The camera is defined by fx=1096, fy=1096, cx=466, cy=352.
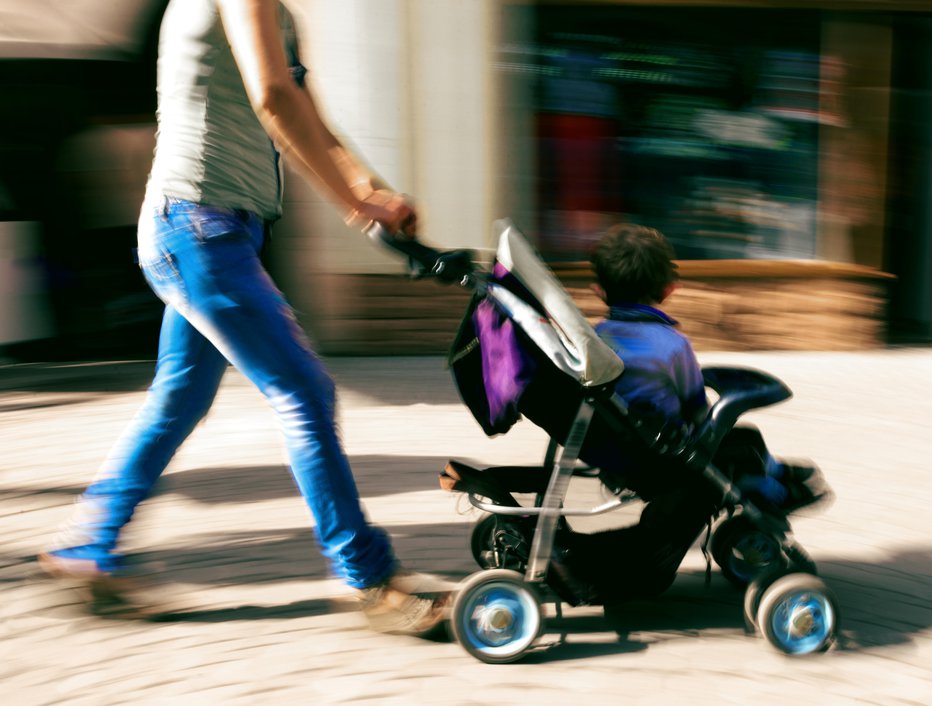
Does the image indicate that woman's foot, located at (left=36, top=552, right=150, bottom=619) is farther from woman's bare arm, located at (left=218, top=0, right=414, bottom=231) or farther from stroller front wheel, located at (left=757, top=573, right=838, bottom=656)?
stroller front wheel, located at (left=757, top=573, right=838, bottom=656)

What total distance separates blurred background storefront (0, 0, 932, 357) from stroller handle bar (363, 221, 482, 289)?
4054 millimetres

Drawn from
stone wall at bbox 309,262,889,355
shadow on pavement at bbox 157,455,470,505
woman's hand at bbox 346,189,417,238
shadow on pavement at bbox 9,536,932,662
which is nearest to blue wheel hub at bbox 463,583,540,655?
shadow on pavement at bbox 9,536,932,662

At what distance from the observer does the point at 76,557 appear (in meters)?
3.28

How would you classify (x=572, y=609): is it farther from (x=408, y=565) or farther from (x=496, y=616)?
(x=408, y=565)

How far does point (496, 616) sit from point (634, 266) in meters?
1.04

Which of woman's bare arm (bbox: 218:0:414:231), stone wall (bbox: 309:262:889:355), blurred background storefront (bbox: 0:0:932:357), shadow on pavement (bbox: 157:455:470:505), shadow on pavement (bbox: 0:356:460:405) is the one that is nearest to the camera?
woman's bare arm (bbox: 218:0:414:231)

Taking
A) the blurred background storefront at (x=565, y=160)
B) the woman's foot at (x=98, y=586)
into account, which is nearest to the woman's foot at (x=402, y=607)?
the woman's foot at (x=98, y=586)

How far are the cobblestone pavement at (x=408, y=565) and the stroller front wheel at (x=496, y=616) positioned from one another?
61mm

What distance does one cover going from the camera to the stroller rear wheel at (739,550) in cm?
340

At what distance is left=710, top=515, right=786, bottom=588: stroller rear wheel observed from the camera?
3.40 meters

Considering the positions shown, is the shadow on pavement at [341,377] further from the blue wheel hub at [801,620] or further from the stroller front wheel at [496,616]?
the blue wheel hub at [801,620]

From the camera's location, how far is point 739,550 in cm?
345

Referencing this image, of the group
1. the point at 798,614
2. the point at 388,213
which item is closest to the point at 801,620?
the point at 798,614

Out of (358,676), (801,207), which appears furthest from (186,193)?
(801,207)
